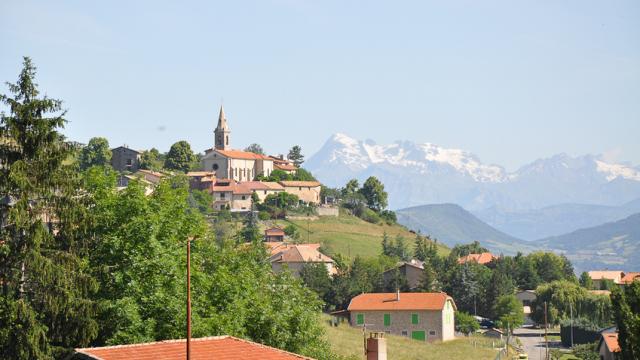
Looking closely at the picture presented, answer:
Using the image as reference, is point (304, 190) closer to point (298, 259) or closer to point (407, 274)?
point (298, 259)

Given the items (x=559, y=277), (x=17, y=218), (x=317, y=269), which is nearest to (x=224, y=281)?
(x=17, y=218)

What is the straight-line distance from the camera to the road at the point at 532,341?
75.1 m

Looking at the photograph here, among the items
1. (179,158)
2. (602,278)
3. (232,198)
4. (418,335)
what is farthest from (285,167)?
(418,335)

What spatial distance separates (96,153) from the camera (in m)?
150

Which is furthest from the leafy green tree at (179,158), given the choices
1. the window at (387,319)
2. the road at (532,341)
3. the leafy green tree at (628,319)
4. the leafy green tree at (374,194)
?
the leafy green tree at (628,319)

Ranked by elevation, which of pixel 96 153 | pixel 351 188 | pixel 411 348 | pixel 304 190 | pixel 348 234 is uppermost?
pixel 96 153

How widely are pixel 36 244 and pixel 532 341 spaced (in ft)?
227

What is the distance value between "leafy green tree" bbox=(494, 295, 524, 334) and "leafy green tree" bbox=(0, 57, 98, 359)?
7342 cm

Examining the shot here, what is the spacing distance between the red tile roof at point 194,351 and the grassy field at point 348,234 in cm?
10407

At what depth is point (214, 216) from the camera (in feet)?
449

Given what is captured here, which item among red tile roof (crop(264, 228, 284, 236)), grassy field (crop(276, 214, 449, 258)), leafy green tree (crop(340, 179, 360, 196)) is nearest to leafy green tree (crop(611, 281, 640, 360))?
grassy field (crop(276, 214, 449, 258))

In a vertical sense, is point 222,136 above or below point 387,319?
above

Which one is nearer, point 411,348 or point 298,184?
point 411,348

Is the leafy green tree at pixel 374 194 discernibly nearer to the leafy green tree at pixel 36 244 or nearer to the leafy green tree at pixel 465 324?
the leafy green tree at pixel 465 324
